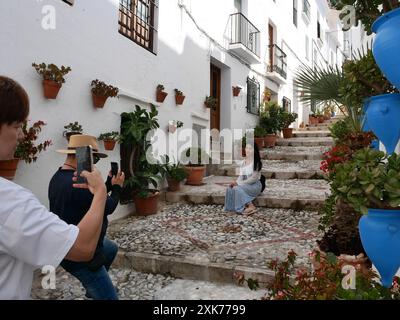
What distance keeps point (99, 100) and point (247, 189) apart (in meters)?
2.88

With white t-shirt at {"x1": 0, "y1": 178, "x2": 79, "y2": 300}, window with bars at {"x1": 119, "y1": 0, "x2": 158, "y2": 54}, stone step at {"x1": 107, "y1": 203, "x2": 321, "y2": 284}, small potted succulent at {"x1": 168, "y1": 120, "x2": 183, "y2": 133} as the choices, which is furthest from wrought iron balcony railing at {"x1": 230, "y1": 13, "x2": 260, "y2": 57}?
white t-shirt at {"x1": 0, "y1": 178, "x2": 79, "y2": 300}

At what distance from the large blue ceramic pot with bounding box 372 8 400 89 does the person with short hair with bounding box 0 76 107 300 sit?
66.6 inches

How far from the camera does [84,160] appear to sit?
1.49 metres

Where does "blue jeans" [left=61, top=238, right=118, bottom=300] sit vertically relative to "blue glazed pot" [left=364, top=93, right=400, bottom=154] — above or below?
below

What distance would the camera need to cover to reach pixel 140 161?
5.83 m

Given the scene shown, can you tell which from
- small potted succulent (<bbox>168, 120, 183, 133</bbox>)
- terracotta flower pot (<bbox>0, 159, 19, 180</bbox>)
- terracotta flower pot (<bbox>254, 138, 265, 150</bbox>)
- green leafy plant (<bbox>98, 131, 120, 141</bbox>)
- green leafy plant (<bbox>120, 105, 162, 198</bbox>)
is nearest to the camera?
terracotta flower pot (<bbox>0, 159, 19, 180</bbox>)

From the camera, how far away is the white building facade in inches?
158

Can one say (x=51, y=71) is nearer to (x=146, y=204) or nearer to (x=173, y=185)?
(x=146, y=204)

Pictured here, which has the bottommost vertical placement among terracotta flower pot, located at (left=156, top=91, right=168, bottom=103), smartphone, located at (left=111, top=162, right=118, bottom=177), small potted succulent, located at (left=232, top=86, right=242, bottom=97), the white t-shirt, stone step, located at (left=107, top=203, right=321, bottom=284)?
stone step, located at (left=107, top=203, right=321, bottom=284)

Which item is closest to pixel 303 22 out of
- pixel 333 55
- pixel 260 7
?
pixel 260 7

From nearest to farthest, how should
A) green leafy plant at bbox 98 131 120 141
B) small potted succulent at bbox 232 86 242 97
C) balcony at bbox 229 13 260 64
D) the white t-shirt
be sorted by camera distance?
the white t-shirt < green leafy plant at bbox 98 131 120 141 < balcony at bbox 229 13 260 64 < small potted succulent at bbox 232 86 242 97

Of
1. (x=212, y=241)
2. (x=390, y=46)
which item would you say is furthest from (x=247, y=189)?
(x=390, y=46)

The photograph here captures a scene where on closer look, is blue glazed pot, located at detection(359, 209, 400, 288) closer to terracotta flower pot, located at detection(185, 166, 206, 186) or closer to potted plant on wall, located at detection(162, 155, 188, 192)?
potted plant on wall, located at detection(162, 155, 188, 192)
